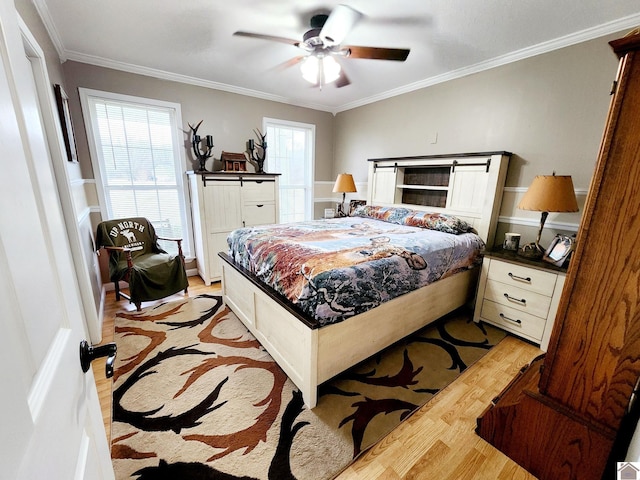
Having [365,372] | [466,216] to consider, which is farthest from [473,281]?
[365,372]

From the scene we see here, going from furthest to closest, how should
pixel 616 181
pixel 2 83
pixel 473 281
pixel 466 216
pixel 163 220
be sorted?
pixel 163 220 < pixel 466 216 < pixel 473 281 < pixel 616 181 < pixel 2 83

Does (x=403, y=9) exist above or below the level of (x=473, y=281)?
above

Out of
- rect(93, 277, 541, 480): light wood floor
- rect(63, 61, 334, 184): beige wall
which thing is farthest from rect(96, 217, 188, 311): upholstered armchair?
rect(93, 277, 541, 480): light wood floor

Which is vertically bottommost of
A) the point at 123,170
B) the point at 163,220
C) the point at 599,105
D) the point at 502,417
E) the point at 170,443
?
the point at 170,443

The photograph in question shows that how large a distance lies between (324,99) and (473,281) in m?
3.15

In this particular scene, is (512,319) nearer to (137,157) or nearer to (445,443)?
(445,443)

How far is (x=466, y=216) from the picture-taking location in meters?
2.94

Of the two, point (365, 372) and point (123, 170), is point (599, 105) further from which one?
point (123, 170)

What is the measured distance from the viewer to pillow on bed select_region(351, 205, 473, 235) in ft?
9.09

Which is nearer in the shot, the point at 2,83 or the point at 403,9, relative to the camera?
the point at 2,83

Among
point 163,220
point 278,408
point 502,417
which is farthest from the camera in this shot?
point 163,220

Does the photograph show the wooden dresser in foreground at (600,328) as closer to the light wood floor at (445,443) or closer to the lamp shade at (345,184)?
the light wood floor at (445,443)

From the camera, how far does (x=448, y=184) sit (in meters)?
3.17

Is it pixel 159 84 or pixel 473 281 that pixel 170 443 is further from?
pixel 159 84
